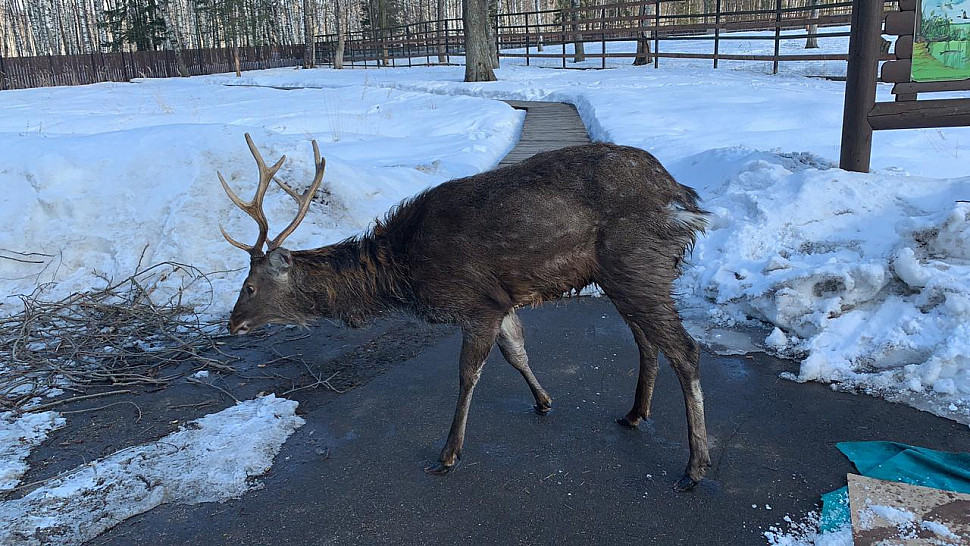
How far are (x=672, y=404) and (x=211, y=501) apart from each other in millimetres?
2767

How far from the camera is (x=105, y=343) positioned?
5.56 meters

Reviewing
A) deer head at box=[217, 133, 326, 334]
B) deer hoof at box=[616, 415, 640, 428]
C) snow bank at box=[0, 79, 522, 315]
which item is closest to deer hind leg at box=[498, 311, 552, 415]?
deer hoof at box=[616, 415, 640, 428]

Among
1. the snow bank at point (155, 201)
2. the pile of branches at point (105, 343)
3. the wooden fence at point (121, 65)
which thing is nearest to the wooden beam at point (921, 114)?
the snow bank at point (155, 201)

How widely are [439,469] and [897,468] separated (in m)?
2.35

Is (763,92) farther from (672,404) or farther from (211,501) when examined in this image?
(211,501)

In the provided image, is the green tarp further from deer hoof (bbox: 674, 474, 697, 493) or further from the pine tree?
the pine tree

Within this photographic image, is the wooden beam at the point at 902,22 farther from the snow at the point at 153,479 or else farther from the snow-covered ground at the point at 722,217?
the snow at the point at 153,479

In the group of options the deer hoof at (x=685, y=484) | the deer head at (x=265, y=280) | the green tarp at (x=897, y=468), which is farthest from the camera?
the deer head at (x=265, y=280)

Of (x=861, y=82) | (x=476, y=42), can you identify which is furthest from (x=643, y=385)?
(x=476, y=42)

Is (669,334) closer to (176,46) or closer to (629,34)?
(629,34)

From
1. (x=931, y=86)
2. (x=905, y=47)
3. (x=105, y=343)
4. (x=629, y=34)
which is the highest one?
(x=629, y=34)

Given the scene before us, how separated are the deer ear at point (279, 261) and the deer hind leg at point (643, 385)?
2.21 metres

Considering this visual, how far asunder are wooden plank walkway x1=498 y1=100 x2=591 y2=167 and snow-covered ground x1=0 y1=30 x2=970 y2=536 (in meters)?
0.47

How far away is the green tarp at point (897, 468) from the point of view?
10.7ft
